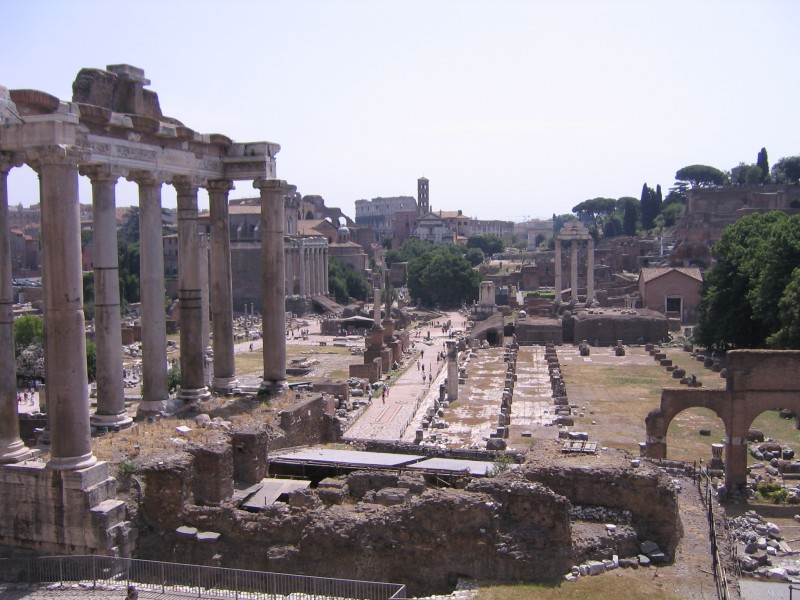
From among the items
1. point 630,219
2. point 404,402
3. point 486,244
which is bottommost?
point 404,402

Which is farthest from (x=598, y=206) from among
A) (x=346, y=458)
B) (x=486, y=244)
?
(x=346, y=458)

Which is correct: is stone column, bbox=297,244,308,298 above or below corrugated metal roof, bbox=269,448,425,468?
above

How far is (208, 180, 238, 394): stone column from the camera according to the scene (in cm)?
1941

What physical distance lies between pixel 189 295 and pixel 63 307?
5496mm

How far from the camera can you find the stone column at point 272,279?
19.4 metres

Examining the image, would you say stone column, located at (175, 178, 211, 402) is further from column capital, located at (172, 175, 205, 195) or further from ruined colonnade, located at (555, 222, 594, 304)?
ruined colonnade, located at (555, 222, 594, 304)

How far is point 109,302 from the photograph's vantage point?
15.8m

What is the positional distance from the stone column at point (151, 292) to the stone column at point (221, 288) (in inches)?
79.5

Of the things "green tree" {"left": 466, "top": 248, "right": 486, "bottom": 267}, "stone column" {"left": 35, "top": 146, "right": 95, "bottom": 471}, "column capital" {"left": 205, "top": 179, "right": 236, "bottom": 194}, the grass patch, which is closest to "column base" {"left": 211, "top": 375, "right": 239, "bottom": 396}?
"column capital" {"left": 205, "top": 179, "right": 236, "bottom": 194}

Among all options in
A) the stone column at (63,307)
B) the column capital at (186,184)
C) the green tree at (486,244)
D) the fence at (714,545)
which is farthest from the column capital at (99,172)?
the green tree at (486,244)

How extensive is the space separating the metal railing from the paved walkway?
16922 millimetres

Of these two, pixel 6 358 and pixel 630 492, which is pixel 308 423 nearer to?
pixel 6 358

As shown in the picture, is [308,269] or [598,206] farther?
[598,206]

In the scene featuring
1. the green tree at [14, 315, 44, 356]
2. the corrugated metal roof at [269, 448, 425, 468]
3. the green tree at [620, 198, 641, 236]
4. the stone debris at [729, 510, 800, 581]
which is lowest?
the stone debris at [729, 510, 800, 581]
